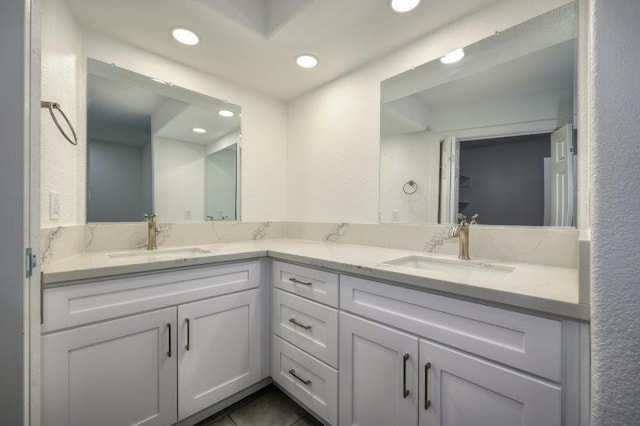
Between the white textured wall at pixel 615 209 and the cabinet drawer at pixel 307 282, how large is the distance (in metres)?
0.86

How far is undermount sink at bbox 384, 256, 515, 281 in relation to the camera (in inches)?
45.1

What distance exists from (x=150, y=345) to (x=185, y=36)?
5.28ft

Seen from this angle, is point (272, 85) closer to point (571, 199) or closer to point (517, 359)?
point (571, 199)

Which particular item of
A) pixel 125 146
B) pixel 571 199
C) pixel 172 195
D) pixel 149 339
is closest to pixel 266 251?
pixel 149 339

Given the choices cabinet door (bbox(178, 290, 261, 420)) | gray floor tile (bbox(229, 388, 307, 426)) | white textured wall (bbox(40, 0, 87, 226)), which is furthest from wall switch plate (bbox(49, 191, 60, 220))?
gray floor tile (bbox(229, 388, 307, 426))

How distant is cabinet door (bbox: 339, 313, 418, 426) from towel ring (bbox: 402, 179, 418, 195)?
2.77 ft

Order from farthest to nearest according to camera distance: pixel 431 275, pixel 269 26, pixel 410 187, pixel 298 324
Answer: pixel 410 187
pixel 269 26
pixel 298 324
pixel 431 275

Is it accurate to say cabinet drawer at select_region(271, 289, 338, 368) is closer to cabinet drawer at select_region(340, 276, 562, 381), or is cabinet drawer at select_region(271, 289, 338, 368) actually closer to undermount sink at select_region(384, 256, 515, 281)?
cabinet drawer at select_region(340, 276, 562, 381)

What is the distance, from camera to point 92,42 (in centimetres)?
148

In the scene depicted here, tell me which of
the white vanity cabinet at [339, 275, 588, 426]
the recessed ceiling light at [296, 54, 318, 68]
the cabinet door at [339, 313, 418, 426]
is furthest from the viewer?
the recessed ceiling light at [296, 54, 318, 68]

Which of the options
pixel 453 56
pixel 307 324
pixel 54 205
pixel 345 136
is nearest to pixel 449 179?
pixel 453 56

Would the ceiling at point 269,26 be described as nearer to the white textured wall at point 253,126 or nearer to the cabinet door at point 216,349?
the white textured wall at point 253,126

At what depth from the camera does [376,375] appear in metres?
1.08

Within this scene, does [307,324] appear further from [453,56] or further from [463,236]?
[453,56]
